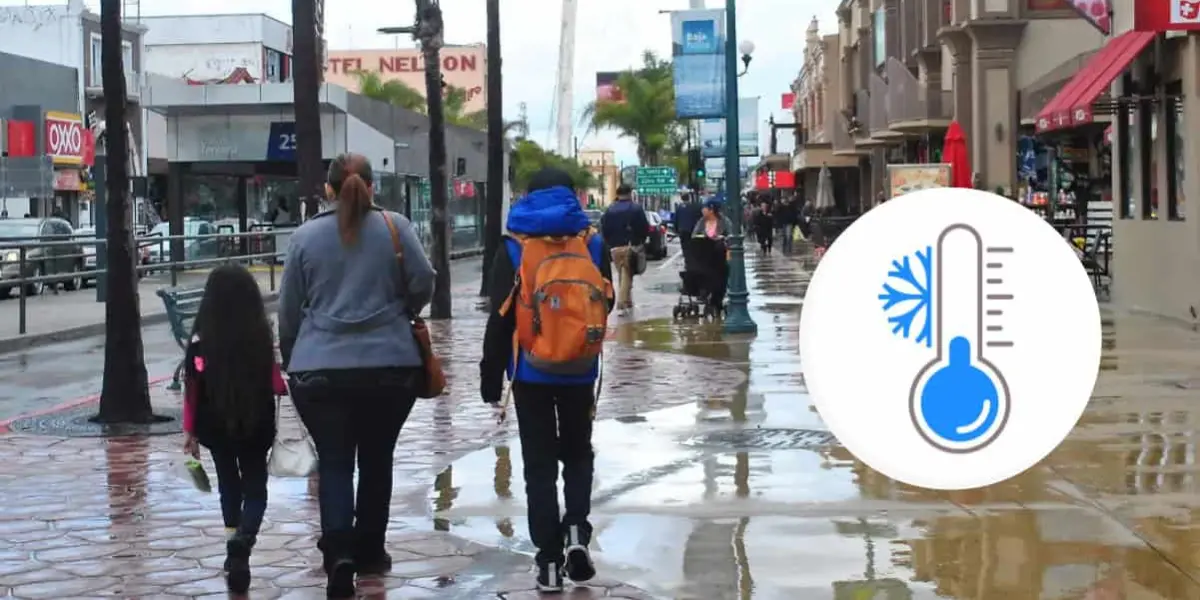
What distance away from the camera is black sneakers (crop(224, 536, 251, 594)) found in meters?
6.92

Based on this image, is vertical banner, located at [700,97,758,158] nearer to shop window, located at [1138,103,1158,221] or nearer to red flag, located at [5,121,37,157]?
red flag, located at [5,121,37,157]

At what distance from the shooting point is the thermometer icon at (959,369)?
201 inches

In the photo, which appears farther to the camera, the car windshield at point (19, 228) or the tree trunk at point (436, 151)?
the car windshield at point (19, 228)

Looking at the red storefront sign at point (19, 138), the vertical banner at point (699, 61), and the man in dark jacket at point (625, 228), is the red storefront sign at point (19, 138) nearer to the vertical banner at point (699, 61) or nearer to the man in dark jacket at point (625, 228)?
the vertical banner at point (699, 61)

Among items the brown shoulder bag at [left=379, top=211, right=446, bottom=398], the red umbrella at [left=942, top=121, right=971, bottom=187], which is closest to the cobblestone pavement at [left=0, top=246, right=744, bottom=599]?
the brown shoulder bag at [left=379, top=211, right=446, bottom=398]

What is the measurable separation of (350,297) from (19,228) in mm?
30627

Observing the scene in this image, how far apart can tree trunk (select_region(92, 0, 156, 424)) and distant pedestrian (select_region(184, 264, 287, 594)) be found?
5.41 metres

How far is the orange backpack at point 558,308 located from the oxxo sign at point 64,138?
46.4m

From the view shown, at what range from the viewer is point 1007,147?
1302 inches

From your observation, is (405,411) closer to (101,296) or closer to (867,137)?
(101,296)

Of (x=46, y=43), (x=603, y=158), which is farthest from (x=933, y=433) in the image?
(x=603, y=158)

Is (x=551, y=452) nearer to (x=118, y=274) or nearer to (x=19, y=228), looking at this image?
(x=118, y=274)

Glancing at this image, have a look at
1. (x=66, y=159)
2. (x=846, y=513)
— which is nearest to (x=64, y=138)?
(x=66, y=159)

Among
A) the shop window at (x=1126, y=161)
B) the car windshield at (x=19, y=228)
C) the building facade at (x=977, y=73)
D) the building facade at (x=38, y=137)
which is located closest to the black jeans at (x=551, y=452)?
the shop window at (x=1126, y=161)
